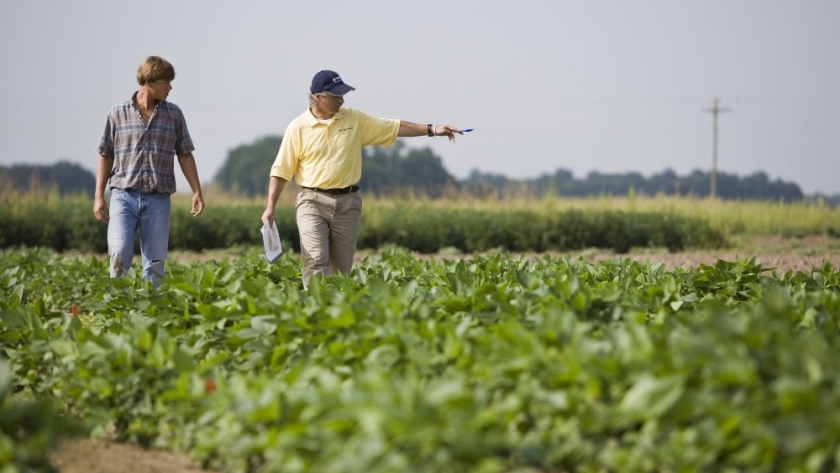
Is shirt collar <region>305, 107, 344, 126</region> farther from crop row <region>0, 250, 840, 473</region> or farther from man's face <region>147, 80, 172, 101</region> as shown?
crop row <region>0, 250, 840, 473</region>

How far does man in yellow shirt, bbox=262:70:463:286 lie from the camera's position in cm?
752

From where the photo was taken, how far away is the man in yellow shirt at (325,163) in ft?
24.7

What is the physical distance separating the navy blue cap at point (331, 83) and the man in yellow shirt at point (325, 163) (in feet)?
0.08

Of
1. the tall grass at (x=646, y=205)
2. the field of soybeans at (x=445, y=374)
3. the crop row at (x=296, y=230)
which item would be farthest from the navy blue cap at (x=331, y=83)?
the tall grass at (x=646, y=205)

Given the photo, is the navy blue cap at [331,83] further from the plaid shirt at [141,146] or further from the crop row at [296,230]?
the crop row at [296,230]

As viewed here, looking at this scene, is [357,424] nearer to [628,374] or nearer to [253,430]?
[253,430]

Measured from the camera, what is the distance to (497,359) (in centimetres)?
393

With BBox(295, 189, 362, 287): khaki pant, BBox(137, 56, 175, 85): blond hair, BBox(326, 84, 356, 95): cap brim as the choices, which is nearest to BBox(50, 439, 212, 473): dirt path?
BBox(295, 189, 362, 287): khaki pant

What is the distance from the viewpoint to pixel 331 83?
7.34 metres

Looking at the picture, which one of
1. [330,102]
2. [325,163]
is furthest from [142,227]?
[330,102]

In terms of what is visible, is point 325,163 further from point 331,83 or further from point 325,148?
point 331,83

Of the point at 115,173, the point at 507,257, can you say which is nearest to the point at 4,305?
the point at 115,173

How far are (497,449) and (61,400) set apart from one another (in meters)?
2.77

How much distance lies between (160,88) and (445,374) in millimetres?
4271
